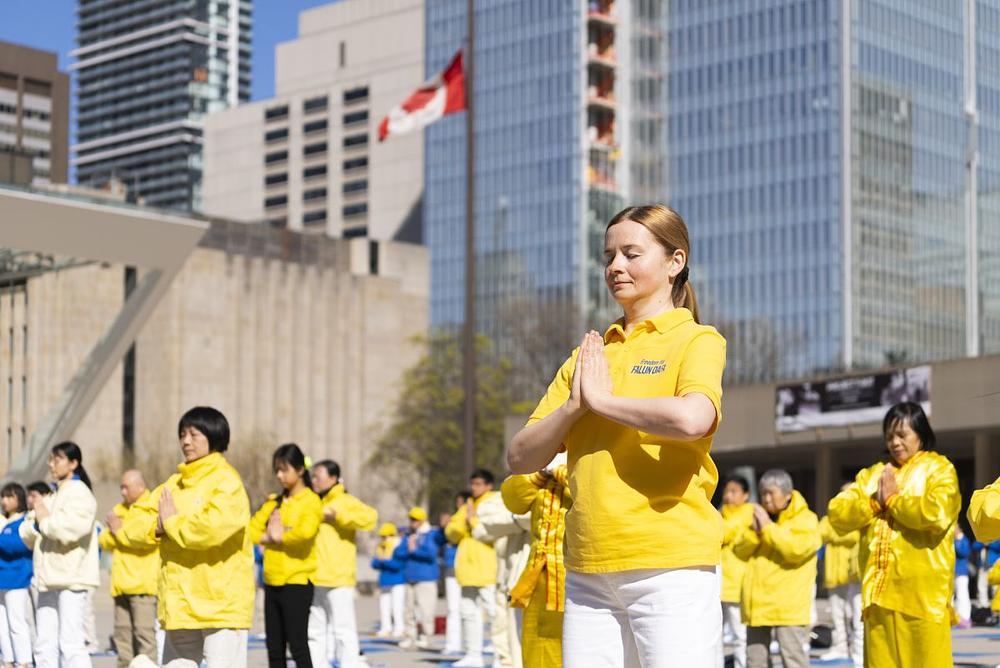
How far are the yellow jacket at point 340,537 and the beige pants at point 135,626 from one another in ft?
4.63

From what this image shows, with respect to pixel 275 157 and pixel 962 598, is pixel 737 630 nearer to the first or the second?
pixel 962 598

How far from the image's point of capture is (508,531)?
1277cm

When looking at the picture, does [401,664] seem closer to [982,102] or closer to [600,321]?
[600,321]

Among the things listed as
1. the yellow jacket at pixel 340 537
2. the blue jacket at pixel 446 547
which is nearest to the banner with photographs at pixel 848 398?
the blue jacket at pixel 446 547

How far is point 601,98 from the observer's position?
115 metres

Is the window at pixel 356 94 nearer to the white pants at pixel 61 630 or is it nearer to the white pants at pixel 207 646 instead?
the white pants at pixel 61 630

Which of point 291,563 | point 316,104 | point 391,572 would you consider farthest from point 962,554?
point 316,104

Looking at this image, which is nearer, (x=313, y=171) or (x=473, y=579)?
(x=473, y=579)

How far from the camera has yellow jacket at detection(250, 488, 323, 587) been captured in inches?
478

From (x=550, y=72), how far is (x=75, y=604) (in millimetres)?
105836

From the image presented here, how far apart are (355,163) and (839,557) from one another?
136 metres

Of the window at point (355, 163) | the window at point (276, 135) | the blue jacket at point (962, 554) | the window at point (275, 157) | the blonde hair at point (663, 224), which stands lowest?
the blue jacket at point (962, 554)

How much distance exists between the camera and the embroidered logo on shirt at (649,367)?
5203 mm

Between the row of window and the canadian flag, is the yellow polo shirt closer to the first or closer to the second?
the canadian flag
